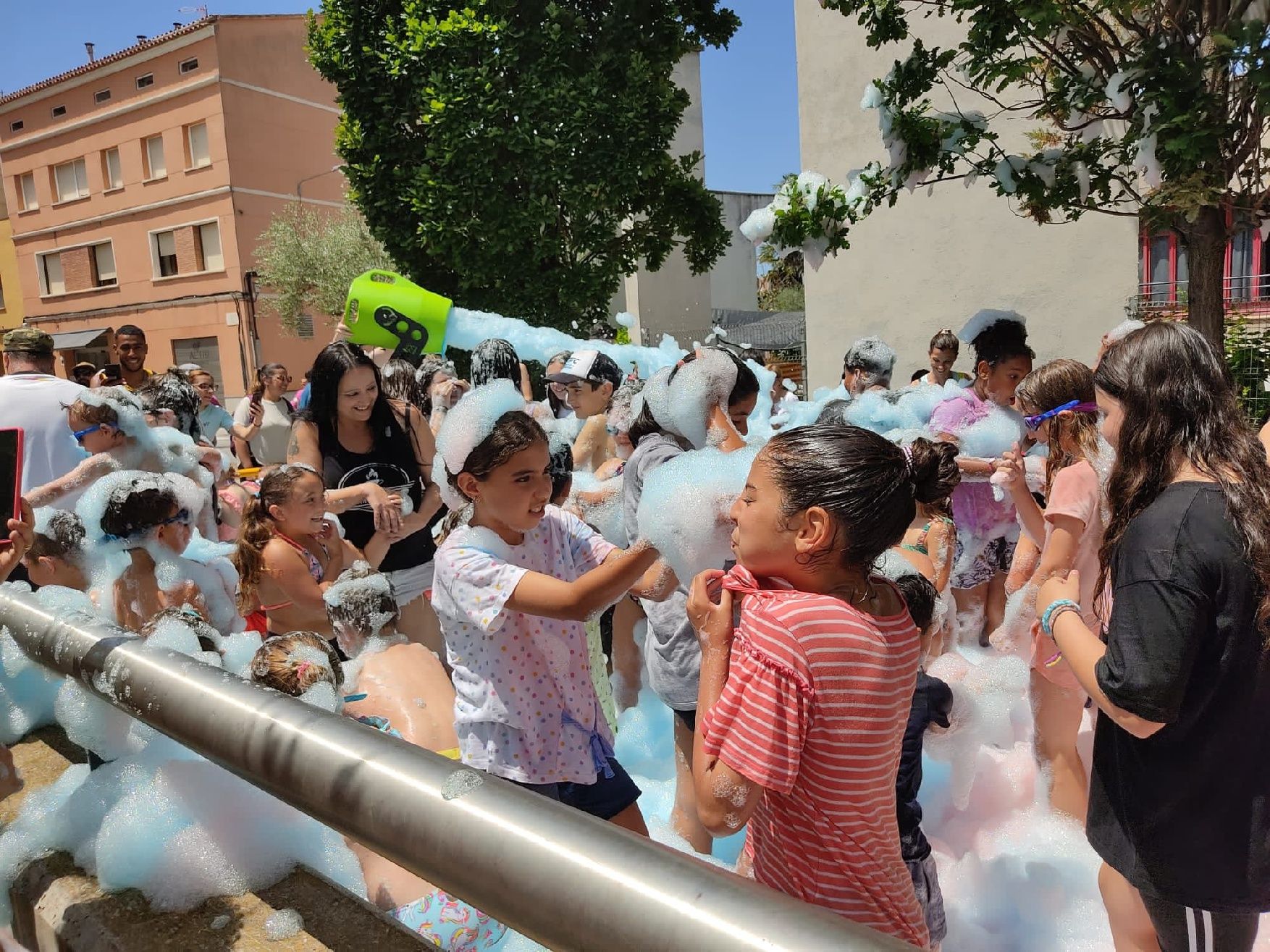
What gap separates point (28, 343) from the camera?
13.4 feet

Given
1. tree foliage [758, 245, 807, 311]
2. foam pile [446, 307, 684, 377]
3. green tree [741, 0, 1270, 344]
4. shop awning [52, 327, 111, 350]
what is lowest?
foam pile [446, 307, 684, 377]

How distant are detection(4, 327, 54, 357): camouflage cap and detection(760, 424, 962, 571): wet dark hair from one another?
385 cm

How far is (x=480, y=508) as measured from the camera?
2.31 meters

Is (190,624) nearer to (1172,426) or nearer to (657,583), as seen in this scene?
(657,583)

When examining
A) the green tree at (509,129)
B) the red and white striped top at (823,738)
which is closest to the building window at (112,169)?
the green tree at (509,129)

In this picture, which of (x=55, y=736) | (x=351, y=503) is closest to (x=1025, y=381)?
(x=351, y=503)

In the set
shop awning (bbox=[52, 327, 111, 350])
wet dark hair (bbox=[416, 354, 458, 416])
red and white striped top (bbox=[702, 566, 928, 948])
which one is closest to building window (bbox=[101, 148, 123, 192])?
shop awning (bbox=[52, 327, 111, 350])

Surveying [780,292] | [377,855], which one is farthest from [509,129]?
[780,292]

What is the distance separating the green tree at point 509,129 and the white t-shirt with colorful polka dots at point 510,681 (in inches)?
458

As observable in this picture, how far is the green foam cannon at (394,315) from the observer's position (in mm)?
5879

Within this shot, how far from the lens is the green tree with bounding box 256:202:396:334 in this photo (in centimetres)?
2480

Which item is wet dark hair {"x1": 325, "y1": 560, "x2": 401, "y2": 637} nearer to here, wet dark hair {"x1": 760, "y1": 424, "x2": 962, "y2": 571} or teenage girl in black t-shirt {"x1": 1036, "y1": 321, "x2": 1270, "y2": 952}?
wet dark hair {"x1": 760, "y1": 424, "x2": 962, "y2": 571}

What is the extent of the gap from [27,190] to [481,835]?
123 feet

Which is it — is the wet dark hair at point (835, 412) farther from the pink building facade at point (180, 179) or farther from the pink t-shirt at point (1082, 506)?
the pink building facade at point (180, 179)
